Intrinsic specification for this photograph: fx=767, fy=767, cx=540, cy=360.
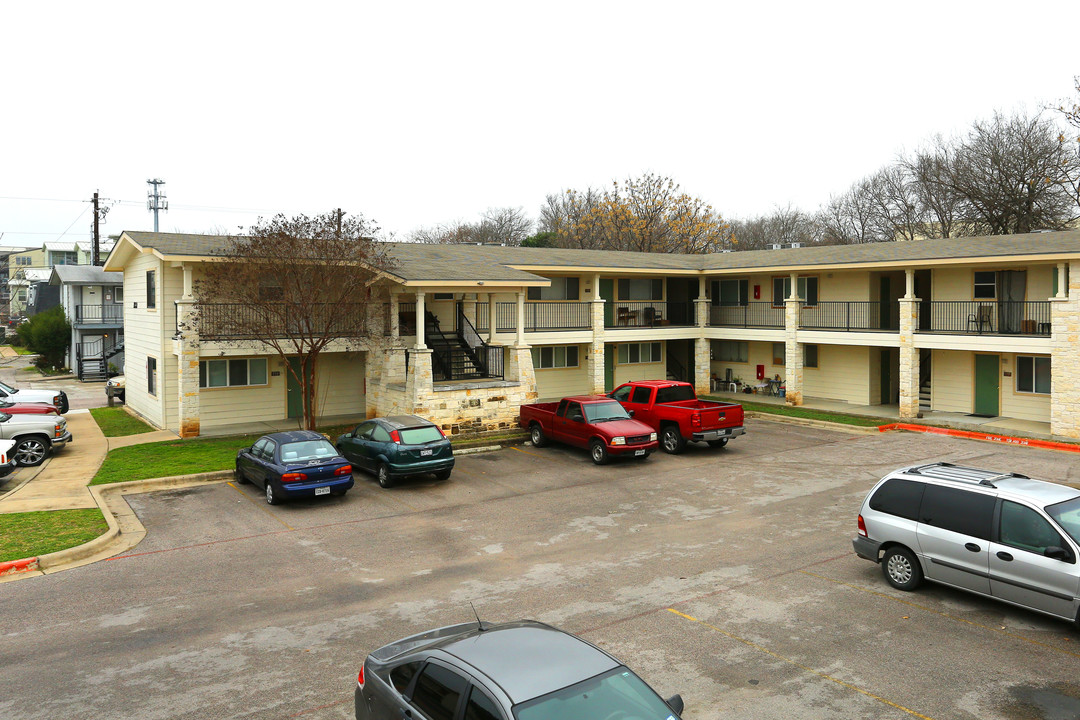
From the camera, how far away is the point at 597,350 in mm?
30703

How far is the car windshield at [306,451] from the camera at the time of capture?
16.1 m

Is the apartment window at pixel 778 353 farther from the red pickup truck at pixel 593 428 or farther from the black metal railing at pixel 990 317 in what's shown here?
the red pickup truck at pixel 593 428

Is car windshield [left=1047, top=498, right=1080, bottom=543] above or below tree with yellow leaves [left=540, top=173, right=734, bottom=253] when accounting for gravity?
below

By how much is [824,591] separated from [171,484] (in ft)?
47.6

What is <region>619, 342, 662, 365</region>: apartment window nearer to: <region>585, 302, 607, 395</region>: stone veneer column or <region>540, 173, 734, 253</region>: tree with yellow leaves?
<region>585, 302, 607, 395</region>: stone veneer column

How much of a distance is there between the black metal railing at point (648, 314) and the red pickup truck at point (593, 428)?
10.2 meters

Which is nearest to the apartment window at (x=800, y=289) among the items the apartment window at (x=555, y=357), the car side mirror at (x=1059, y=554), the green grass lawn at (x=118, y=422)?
the apartment window at (x=555, y=357)

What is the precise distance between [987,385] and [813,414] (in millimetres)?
5953

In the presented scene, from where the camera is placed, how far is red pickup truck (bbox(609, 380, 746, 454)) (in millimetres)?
21297

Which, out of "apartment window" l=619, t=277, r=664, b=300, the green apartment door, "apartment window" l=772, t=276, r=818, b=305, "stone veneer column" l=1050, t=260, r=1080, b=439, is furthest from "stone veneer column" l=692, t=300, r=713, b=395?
"stone veneer column" l=1050, t=260, r=1080, b=439

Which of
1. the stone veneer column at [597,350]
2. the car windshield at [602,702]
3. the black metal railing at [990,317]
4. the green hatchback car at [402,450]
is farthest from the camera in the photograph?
the stone veneer column at [597,350]

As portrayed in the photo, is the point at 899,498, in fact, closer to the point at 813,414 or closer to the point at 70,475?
the point at 813,414

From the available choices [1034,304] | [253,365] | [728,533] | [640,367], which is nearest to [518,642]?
[728,533]

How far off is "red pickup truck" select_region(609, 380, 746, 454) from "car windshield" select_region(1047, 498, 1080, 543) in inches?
460
